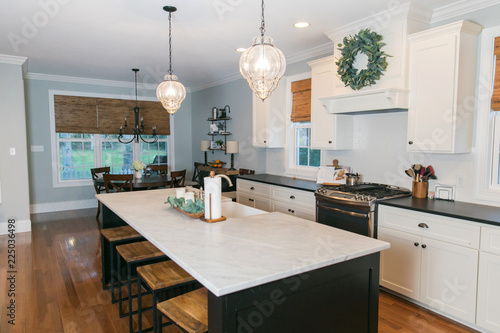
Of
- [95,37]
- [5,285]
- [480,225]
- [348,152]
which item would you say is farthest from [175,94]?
[480,225]

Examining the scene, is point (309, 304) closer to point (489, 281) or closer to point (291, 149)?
point (489, 281)

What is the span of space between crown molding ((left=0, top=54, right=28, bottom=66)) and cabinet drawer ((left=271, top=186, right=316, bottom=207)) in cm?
397

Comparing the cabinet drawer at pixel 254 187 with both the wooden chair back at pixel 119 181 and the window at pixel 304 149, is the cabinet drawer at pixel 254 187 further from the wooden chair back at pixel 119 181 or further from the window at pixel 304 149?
the wooden chair back at pixel 119 181

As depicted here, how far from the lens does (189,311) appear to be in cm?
170

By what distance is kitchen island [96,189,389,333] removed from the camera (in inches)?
52.5

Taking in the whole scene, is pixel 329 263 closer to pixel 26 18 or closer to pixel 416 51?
pixel 416 51

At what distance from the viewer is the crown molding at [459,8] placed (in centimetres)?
275

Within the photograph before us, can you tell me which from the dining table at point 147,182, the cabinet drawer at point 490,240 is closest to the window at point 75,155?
the dining table at point 147,182

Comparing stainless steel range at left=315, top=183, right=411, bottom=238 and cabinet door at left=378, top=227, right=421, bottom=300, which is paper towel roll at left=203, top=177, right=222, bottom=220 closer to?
stainless steel range at left=315, top=183, right=411, bottom=238

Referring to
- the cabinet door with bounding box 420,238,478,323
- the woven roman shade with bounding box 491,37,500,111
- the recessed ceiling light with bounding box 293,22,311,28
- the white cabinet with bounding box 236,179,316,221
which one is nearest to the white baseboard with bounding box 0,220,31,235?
the white cabinet with bounding box 236,179,316,221

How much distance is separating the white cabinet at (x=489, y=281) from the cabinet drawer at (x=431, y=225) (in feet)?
0.22

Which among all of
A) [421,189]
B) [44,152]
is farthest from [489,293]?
[44,152]

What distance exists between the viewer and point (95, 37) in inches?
150

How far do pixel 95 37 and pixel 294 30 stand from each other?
2220 mm
